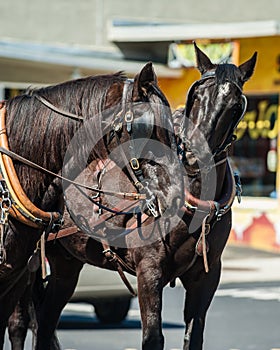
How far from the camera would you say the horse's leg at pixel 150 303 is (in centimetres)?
674

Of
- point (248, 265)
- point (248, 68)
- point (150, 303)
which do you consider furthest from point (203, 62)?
point (248, 265)

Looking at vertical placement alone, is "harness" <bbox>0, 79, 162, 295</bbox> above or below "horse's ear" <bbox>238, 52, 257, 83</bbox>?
below

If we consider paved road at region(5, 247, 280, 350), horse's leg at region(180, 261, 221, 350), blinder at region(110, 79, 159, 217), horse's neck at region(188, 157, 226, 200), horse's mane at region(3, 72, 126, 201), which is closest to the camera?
blinder at region(110, 79, 159, 217)

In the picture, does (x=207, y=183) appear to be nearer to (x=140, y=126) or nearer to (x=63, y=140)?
(x=140, y=126)

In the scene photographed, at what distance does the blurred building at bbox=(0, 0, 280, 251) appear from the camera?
18781mm

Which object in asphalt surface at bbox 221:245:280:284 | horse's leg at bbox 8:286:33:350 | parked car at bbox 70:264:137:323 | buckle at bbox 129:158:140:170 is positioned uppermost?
buckle at bbox 129:158:140:170

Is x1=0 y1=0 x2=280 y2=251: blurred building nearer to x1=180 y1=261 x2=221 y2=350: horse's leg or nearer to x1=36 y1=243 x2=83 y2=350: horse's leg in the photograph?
x1=36 y1=243 x2=83 y2=350: horse's leg

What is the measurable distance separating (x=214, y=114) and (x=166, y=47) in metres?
14.3

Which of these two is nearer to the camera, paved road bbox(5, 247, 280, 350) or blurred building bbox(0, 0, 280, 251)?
paved road bbox(5, 247, 280, 350)

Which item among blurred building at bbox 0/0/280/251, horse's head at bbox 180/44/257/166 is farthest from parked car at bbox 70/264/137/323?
blurred building at bbox 0/0/280/251

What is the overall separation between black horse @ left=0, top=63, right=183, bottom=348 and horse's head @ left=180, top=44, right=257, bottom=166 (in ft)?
1.96

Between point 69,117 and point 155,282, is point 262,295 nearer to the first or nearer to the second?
point 155,282

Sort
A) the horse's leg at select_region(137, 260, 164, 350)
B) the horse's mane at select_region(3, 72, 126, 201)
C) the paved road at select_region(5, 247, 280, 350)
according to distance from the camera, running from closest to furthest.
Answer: the horse's mane at select_region(3, 72, 126, 201)
the horse's leg at select_region(137, 260, 164, 350)
the paved road at select_region(5, 247, 280, 350)

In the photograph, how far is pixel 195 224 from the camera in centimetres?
695
